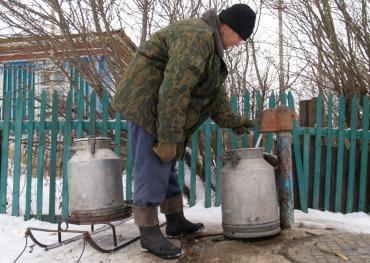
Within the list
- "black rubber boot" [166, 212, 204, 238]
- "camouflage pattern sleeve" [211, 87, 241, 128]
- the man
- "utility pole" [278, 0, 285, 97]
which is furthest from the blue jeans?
"utility pole" [278, 0, 285, 97]

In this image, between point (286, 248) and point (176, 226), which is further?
point (176, 226)

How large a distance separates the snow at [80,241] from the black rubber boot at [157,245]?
173 mm

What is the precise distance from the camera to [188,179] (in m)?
4.67

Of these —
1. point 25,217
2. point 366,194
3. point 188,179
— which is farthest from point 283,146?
point 25,217

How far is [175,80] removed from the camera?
2418 millimetres

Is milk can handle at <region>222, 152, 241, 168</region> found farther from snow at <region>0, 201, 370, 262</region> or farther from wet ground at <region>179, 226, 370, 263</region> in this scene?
snow at <region>0, 201, 370, 262</region>

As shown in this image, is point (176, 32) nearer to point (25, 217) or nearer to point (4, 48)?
point (25, 217)

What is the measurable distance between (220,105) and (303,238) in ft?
3.60

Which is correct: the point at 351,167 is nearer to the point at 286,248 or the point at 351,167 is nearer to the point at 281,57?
the point at 286,248

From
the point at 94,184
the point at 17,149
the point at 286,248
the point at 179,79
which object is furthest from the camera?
the point at 17,149

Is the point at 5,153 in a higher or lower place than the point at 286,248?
higher

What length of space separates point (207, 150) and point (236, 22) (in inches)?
76.2

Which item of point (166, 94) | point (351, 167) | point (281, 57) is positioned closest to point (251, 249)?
point (166, 94)

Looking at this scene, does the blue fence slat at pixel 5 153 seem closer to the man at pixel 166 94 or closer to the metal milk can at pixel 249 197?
the man at pixel 166 94
